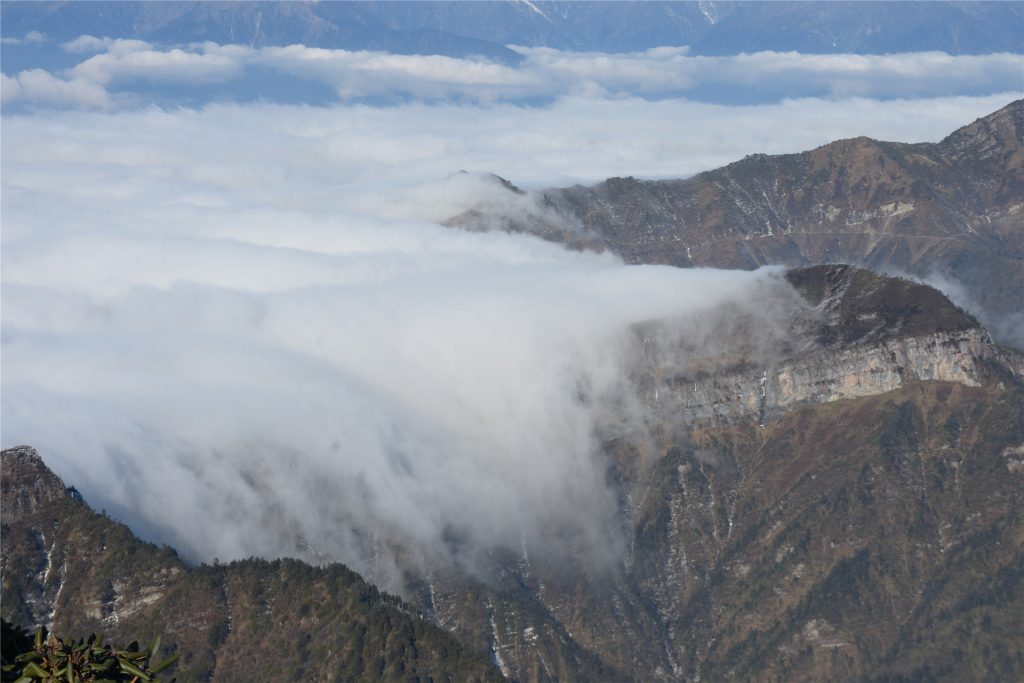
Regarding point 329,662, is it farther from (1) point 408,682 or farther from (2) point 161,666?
(2) point 161,666

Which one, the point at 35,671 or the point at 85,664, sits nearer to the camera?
the point at 35,671

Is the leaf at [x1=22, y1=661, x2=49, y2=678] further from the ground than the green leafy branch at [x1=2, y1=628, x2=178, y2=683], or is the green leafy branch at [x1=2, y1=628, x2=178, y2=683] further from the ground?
the green leafy branch at [x1=2, y1=628, x2=178, y2=683]

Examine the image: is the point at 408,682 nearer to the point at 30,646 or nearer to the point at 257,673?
the point at 257,673

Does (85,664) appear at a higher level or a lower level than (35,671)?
higher

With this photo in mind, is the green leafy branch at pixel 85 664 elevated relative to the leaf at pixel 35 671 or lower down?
elevated

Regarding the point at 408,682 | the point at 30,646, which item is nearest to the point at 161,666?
the point at 30,646

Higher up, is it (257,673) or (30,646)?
(30,646)

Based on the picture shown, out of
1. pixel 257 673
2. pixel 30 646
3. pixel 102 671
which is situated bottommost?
pixel 257 673

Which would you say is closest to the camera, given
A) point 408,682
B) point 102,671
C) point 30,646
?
point 102,671

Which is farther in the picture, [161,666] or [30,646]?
[30,646]

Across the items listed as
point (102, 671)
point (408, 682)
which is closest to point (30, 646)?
point (102, 671)

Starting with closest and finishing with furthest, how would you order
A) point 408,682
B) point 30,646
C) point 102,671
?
point 102,671 → point 30,646 → point 408,682
